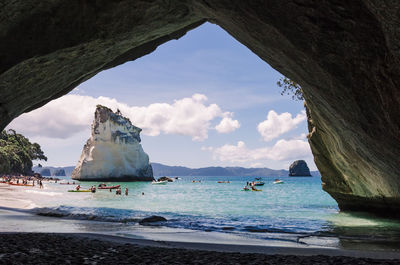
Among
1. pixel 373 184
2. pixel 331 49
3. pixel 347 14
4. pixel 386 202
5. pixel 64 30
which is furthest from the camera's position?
pixel 386 202

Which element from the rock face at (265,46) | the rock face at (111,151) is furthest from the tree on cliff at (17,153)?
the rock face at (265,46)

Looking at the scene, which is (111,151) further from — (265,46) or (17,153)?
(265,46)

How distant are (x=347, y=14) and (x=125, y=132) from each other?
86.3 m

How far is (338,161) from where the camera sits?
53.8 ft

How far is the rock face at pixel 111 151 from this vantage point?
8525 centimetres

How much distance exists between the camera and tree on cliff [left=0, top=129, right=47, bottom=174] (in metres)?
86.1

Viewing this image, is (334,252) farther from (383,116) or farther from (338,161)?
(338,161)

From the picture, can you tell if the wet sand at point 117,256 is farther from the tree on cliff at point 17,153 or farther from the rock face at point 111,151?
the tree on cliff at point 17,153

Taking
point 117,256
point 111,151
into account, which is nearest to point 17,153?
point 111,151

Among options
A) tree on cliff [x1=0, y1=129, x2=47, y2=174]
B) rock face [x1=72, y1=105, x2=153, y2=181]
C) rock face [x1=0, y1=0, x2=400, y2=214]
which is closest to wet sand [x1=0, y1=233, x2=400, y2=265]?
rock face [x1=0, y1=0, x2=400, y2=214]

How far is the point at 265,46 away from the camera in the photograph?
8453 millimetres

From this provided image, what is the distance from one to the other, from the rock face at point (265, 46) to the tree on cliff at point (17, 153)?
8408 centimetres

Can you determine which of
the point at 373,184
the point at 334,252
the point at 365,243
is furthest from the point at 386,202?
the point at 334,252

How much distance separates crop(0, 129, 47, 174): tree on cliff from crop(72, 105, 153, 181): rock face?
62.0 ft
